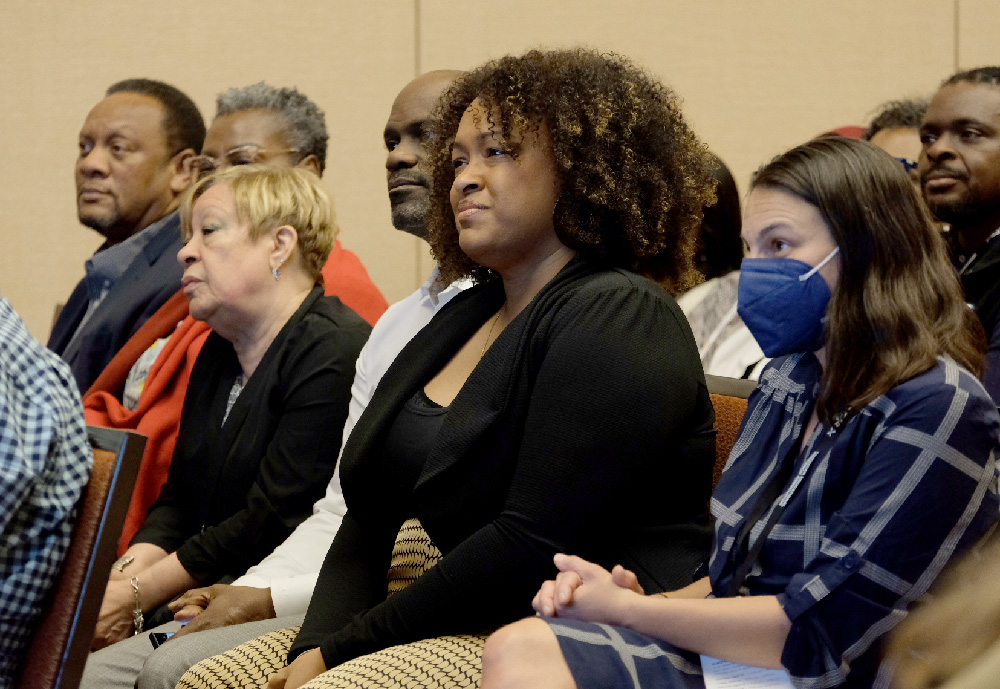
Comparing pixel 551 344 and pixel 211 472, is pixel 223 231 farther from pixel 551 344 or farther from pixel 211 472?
pixel 551 344

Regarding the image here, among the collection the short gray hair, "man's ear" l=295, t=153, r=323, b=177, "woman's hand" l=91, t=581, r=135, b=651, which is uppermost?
the short gray hair

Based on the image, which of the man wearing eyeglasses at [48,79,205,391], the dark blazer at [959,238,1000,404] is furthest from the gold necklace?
the man wearing eyeglasses at [48,79,205,391]

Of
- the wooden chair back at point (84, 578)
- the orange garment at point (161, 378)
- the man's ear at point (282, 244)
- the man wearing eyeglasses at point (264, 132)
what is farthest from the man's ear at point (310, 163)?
the wooden chair back at point (84, 578)

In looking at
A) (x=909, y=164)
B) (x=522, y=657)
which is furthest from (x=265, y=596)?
(x=909, y=164)

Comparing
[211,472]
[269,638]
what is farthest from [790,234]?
[211,472]

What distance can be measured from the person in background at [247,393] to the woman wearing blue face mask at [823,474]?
35.0 inches

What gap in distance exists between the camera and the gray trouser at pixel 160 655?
1.64m

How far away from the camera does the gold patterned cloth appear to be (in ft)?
4.20

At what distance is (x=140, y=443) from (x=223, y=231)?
1.04m

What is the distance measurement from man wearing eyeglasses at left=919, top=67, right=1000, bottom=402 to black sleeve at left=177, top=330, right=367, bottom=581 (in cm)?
127

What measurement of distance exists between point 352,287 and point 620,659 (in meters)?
1.57

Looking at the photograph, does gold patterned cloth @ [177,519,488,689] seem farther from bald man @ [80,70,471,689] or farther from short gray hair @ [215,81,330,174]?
short gray hair @ [215,81,330,174]

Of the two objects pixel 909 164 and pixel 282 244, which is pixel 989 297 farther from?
pixel 282 244

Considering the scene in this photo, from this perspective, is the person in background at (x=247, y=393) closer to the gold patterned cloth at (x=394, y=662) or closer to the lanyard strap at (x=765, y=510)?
the gold patterned cloth at (x=394, y=662)
